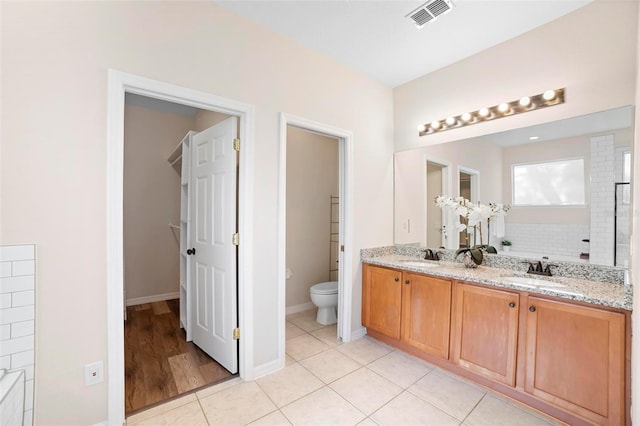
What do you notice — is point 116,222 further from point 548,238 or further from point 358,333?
point 548,238

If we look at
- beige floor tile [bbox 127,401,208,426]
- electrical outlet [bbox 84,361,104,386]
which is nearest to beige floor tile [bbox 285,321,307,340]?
beige floor tile [bbox 127,401,208,426]

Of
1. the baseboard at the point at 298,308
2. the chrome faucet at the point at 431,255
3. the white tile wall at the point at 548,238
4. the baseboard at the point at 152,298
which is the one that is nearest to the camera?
the white tile wall at the point at 548,238

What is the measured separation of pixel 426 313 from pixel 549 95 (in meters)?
1.94

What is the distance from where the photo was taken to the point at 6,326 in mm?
1330

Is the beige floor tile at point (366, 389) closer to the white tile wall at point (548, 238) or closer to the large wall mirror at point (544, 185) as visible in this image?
the large wall mirror at point (544, 185)

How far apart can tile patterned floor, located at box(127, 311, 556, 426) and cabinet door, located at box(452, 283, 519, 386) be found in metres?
0.21

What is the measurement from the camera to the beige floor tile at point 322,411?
67.5 inches

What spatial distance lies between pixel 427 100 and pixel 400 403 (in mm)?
2706

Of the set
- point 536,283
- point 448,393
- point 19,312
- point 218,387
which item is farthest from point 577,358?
point 19,312

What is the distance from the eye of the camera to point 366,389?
80.0 inches

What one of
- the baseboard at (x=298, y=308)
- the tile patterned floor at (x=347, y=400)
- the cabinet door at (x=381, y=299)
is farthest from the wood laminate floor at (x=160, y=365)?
the cabinet door at (x=381, y=299)

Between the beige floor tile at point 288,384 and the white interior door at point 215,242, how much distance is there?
31 cm

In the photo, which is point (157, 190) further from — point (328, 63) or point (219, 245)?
point (328, 63)

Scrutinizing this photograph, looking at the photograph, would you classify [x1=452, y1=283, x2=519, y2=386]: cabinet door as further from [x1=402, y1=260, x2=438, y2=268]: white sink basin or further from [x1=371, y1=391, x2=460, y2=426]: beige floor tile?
[x1=371, y1=391, x2=460, y2=426]: beige floor tile
